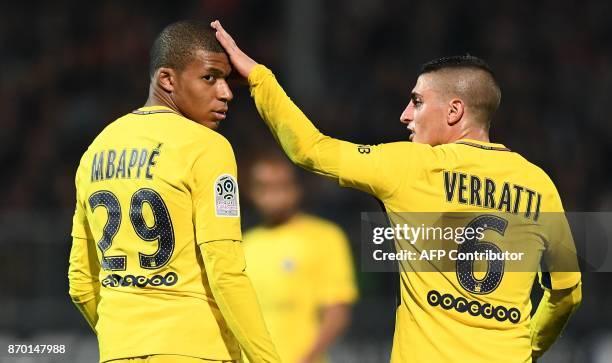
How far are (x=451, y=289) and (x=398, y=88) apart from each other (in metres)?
8.80

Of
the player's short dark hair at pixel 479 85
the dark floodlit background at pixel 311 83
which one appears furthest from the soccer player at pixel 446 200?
the dark floodlit background at pixel 311 83

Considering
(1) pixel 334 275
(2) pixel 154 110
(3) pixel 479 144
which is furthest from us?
(1) pixel 334 275

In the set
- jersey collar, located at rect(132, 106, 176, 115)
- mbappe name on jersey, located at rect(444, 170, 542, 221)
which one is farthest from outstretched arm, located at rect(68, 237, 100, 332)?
mbappe name on jersey, located at rect(444, 170, 542, 221)

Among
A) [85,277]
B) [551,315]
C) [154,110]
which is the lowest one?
[551,315]

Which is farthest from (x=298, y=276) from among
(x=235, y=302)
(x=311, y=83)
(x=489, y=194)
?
(x=311, y=83)

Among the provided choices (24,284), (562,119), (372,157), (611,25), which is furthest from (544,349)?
(611,25)

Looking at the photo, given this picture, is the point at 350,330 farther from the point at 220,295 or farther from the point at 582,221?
the point at 220,295

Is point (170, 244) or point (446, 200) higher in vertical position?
point (446, 200)

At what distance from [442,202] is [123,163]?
3.97 feet

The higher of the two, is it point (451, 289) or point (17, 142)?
point (17, 142)

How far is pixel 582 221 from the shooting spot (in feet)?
28.3

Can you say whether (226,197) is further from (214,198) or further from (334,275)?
(334,275)

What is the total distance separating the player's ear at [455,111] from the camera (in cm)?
445

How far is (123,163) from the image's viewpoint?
4.13 m
